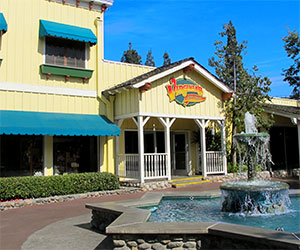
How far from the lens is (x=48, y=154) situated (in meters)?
14.6

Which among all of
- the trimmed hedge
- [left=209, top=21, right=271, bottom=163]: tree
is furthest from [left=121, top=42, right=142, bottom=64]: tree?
the trimmed hedge

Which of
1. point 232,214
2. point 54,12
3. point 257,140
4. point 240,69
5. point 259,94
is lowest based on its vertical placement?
point 232,214

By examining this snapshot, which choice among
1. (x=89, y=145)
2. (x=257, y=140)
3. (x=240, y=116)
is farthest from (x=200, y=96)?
(x=257, y=140)

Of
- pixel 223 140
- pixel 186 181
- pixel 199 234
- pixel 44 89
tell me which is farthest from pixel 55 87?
pixel 199 234

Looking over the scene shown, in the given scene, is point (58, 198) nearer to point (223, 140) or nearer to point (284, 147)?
point (223, 140)

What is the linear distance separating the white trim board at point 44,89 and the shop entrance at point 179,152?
226 inches

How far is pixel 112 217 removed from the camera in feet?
24.1

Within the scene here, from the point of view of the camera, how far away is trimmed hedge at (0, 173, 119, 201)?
1166 centimetres

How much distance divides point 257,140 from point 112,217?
491 cm

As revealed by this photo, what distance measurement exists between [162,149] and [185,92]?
3.67 metres

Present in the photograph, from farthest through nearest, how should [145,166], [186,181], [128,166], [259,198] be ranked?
[186,181]
[128,166]
[145,166]
[259,198]

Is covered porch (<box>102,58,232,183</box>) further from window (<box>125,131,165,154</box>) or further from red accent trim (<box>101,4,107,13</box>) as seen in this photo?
red accent trim (<box>101,4,107,13</box>)

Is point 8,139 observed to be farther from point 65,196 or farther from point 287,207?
point 287,207

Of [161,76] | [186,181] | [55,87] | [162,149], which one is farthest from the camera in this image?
[162,149]
